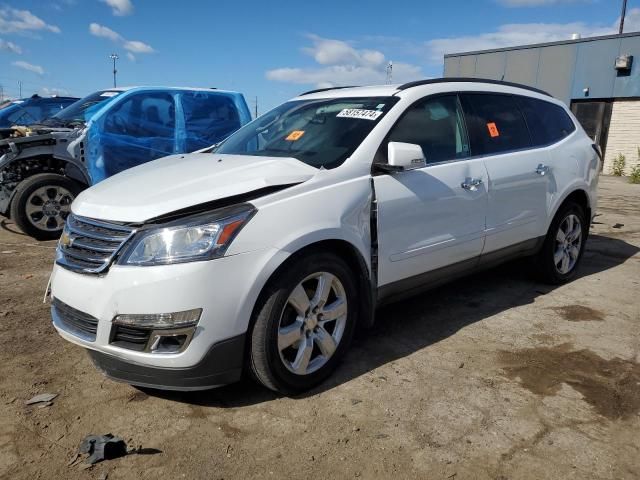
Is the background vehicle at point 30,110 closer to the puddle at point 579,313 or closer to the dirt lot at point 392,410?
the dirt lot at point 392,410

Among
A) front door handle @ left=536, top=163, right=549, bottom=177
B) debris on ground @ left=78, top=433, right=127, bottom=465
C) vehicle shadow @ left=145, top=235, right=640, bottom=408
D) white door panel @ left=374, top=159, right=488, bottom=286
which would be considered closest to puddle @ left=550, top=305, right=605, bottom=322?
vehicle shadow @ left=145, top=235, right=640, bottom=408

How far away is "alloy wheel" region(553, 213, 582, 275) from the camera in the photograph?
4953 mm

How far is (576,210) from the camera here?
5.08m

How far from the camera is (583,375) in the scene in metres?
3.25

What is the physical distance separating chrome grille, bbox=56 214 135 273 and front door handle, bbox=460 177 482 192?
2283 millimetres

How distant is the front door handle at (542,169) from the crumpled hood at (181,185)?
2338mm

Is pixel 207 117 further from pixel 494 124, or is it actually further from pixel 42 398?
pixel 42 398

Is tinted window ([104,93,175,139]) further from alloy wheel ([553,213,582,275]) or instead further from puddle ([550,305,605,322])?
puddle ([550,305,605,322])

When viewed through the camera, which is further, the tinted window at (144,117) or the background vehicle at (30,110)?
the background vehicle at (30,110)

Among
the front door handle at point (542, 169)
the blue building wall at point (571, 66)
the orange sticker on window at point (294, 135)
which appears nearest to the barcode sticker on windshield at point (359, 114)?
the orange sticker on window at point (294, 135)

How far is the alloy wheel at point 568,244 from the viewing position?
495cm

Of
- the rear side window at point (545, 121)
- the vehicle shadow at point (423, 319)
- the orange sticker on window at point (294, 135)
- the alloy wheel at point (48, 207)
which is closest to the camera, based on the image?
the vehicle shadow at point (423, 319)

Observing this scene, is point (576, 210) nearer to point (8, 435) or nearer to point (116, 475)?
point (116, 475)

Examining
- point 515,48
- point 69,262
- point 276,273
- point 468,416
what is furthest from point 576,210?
point 515,48
